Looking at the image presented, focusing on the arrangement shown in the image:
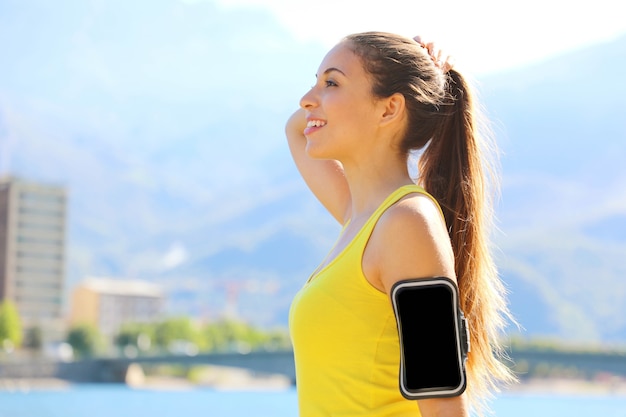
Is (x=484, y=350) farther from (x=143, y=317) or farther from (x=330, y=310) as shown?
(x=143, y=317)

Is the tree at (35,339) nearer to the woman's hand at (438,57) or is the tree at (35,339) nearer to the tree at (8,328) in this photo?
the tree at (8,328)

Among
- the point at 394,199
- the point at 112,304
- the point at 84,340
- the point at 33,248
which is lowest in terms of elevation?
the point at 394,199

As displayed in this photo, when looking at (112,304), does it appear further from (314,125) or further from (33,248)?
(314,125)

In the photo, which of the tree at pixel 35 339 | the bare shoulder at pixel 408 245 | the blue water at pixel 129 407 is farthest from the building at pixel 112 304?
the bare shoulder at pixel 408 245

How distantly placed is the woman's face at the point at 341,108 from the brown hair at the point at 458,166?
0.08ft

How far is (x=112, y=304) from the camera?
129625mm

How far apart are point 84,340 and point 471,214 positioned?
285 feet

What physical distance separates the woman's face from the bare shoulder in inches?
10.3

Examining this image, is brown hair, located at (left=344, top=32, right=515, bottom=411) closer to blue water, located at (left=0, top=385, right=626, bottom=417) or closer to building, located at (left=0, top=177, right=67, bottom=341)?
blue water, located at (left=0, top=385, right=626, bottom=417)

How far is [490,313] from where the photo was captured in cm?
204

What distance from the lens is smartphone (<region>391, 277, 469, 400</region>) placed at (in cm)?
169

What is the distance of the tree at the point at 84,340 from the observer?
85.3 metres

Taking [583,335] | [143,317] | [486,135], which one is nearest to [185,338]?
[143,317]

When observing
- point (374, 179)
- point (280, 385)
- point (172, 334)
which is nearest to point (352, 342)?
point (374, 179)
